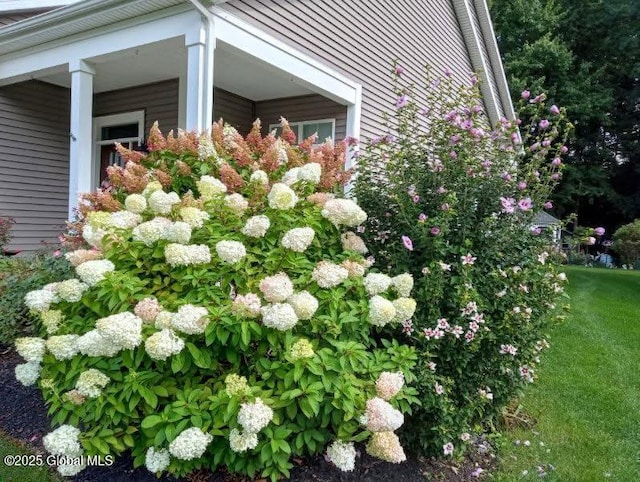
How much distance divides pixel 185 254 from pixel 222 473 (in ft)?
3.95

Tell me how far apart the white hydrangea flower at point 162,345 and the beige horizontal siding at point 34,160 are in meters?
6.32

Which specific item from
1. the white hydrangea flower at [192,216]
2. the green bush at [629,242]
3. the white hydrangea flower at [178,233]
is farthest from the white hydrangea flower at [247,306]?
the green bush at [629,242]

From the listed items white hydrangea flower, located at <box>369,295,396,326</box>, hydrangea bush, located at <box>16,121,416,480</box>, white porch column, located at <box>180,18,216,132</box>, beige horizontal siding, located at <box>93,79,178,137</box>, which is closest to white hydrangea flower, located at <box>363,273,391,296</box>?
hydrangea bush, located at <box>16,121,416,480</box>

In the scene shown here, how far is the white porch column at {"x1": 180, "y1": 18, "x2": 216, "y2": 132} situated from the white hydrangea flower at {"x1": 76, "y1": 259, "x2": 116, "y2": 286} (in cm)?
276

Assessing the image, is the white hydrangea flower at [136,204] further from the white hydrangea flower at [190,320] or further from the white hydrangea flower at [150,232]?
the white hydrangea flower at [190,320]

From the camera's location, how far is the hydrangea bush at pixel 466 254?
300 centimetres

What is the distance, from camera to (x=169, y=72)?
24.1 ft

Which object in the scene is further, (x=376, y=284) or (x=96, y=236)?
(x=96, y=236)

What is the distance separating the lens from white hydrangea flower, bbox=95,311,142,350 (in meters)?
2.18

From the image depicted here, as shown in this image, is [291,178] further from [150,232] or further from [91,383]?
[91,383]

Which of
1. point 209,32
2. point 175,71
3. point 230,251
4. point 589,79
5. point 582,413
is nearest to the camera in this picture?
point 230,251

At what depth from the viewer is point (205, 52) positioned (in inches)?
198

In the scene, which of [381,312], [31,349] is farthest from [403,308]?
[31,349]

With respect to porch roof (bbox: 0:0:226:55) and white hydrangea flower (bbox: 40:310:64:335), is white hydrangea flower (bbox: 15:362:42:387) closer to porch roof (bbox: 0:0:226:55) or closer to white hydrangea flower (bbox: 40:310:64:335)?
white hydrangea flower (bbox: 40:310:64:335)
